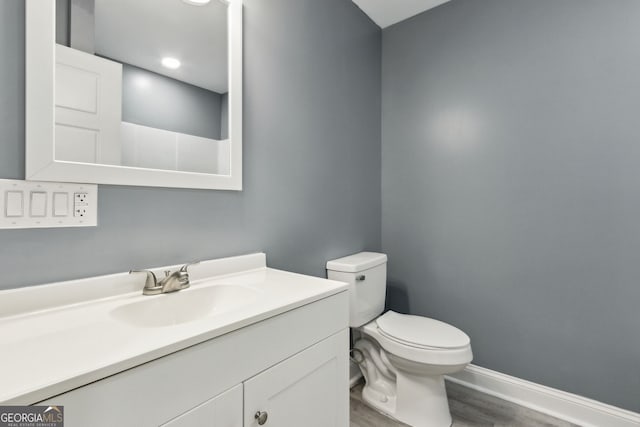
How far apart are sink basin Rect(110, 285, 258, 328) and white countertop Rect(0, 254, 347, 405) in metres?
0.02

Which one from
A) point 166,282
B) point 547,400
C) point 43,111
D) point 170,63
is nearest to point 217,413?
point 166,282

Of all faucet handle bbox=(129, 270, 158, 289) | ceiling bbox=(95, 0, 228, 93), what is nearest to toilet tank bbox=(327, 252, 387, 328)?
faucet handle bbox=(129, 270, 158, 289)

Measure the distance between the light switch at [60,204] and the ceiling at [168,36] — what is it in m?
0.47

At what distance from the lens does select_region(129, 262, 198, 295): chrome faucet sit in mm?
971

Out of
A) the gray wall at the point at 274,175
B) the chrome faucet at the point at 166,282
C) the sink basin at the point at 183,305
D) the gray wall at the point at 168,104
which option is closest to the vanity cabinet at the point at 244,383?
the sink basin at the point at 183,305

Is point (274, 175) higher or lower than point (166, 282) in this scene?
higher

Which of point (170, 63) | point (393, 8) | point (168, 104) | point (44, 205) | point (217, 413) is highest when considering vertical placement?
point (393, 8)

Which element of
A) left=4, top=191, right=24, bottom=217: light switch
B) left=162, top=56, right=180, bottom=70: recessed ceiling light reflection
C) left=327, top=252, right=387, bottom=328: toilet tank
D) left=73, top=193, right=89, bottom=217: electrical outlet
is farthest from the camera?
left=327, top=252, right=387, bottom=328: toilet tank

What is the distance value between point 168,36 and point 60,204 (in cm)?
72

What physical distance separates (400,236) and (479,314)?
69 cm

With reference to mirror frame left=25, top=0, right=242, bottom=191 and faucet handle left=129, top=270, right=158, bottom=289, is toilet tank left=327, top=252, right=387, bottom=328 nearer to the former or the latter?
faucet handle left=129, top=270, right=158, bottom=289

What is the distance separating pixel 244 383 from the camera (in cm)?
75

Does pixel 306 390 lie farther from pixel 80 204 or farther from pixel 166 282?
pixel 80 204

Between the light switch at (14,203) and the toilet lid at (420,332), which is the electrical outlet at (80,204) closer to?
the light switch at (14,203)
